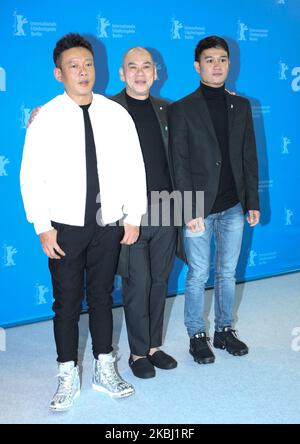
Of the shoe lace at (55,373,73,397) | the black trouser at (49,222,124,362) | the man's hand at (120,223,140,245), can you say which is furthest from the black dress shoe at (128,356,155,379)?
the man's hand at (120,223,140,245)

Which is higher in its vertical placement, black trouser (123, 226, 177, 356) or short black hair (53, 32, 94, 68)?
short black hair (53, 32, 94, 68)

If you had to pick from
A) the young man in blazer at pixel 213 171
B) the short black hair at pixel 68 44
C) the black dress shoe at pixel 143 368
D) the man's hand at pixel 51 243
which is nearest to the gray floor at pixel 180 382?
the black dress shoe at pixel 143 368

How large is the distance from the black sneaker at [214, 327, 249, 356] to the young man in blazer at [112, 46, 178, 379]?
34 centimetres

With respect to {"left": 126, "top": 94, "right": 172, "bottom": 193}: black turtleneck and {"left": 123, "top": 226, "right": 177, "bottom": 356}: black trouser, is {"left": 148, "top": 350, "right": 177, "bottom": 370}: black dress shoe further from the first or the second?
{"left": 126, "top": 94, "right": 172, "bottom": 193}: black turtleneck

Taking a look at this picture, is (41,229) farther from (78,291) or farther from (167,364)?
(167,364)

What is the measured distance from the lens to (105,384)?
258 centimetres

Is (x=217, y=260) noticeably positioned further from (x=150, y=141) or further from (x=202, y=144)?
(x=150, y=141)

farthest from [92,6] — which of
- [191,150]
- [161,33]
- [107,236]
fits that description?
[107,236]

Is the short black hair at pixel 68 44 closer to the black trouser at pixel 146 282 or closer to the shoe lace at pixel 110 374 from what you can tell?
the black trouser at pixel 146 282

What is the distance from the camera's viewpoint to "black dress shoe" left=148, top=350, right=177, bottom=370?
284 cm

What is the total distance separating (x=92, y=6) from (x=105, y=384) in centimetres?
239

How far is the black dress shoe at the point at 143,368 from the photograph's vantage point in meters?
2.74

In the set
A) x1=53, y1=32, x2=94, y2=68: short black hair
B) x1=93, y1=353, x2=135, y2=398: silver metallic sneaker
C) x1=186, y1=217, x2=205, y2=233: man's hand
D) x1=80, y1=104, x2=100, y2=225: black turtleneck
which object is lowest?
x1=93, y1=353, x2=135, y2=398: silver metallic sneaker
